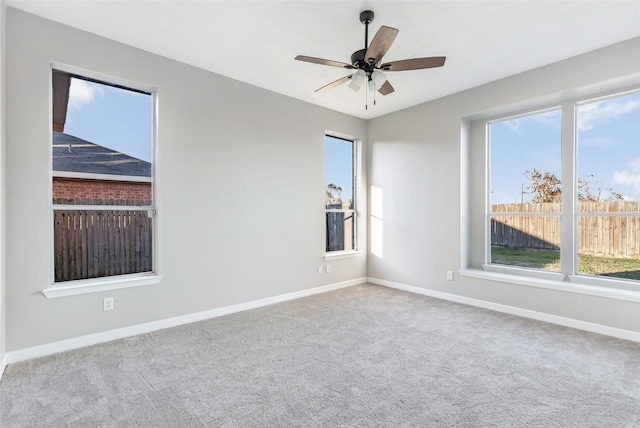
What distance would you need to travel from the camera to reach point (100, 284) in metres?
2.89

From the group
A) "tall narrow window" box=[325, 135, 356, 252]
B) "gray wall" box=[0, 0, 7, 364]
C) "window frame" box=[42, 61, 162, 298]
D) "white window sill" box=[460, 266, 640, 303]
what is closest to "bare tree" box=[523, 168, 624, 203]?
"white window sill" box=[460, 266, 640, 303]

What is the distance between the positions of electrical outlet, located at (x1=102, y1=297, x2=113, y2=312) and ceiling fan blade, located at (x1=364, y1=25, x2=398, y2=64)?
3.19 metres

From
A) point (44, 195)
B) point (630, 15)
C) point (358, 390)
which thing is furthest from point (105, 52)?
point (630, 15)

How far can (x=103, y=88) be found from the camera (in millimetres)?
3057

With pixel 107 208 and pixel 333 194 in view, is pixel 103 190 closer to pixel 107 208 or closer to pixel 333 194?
pixel 107 208

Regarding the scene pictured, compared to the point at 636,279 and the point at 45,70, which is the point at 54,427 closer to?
the point at 45,70

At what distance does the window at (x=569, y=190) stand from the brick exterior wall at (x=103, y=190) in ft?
14.2

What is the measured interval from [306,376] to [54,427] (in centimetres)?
152

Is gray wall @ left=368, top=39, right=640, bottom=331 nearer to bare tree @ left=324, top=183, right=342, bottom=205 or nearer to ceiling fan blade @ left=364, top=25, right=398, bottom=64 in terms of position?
bare tree @ left=324, top=183, right=342, bottom=205

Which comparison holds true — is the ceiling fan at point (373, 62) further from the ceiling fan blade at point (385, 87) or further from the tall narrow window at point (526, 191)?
the tall narrow window at point (526, 191)

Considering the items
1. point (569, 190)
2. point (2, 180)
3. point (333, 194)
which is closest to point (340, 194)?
point (333, 194)

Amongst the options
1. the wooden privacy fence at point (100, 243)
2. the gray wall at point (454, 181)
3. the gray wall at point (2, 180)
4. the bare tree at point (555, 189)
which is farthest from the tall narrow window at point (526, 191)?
the gray wall at point (2, 180)

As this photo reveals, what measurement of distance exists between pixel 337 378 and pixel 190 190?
8.08 ft

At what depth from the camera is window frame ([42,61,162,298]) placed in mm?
2711
